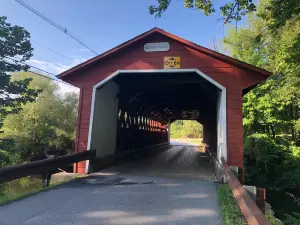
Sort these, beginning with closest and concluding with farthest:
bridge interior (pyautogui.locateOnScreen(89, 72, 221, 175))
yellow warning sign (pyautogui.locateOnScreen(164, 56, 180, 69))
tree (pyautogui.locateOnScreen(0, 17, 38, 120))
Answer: yellow warning sign (pyautogui.locateOnScreen(164, 56, 180, 69)), bridge interior (pyautogui.locateOnScreen(89, 72, 221, 175)), tree (pyautogui.locateOnScreen(0, 17, 38, 120))

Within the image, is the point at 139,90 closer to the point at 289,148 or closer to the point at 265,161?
the point at 265,161

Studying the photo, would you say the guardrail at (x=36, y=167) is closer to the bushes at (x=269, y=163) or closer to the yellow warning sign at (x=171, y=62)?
the yellow warning sign at (x=171, y=62)

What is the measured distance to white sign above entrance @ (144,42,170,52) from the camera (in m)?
6.43

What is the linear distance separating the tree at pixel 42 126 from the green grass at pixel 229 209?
40.3 ft

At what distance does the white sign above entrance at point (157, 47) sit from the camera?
6430 mm

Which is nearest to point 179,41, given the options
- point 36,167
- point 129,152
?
point 36,167

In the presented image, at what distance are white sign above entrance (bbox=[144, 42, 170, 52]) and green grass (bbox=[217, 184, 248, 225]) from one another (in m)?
3.87

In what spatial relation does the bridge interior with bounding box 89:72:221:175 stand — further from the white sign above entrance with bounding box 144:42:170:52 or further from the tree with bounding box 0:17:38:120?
the tree with bounding box 0:17:38:120

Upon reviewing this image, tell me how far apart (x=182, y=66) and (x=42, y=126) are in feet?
38.5

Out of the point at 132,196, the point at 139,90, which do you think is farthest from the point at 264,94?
the point at 132,196

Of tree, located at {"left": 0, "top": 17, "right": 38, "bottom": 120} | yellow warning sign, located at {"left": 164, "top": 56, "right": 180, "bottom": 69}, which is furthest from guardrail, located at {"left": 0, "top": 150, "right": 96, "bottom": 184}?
tree, located at {"left": 0, "top": 17, "right": 38, "bottom": 120}

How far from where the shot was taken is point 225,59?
5977 millimetres

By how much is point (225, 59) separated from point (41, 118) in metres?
14.0

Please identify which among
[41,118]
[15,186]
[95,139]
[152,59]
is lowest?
[15,186]
